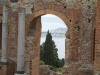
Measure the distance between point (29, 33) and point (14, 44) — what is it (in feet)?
3.79

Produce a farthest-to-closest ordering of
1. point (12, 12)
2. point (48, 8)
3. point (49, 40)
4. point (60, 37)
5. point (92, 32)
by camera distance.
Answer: point (60, 37) < point (49, 40) < point (12, 12) < point (48, 8) < point (92, 32)

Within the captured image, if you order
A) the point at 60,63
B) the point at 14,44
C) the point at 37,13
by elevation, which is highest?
the point at 37,13

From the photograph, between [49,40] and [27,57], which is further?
[49,40]

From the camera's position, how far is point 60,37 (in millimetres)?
88562

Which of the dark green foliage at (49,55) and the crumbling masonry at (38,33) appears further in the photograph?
the dark green foliage at (49,55)

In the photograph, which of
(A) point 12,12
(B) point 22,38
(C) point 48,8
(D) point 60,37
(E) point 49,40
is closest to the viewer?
(B) point 22,38

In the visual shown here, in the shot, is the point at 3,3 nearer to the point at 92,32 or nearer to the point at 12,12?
the point at 12,12

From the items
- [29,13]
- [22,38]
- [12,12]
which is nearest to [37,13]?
[29,13]

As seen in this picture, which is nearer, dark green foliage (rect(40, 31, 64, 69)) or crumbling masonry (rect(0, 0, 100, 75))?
crumbling masonry (rect(0, 0, 100, 75))

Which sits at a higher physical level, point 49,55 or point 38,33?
point 38,33

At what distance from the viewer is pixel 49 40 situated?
112 ft

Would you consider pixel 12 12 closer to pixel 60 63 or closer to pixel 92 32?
pixel 92 32

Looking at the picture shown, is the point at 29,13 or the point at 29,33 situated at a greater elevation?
the point at 29,13

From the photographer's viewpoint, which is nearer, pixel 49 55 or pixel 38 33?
pixel 38 33
